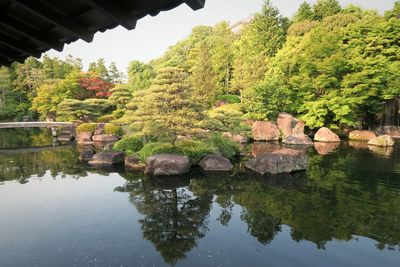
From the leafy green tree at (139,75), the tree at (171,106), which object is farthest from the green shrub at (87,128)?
the tree at (171,106)

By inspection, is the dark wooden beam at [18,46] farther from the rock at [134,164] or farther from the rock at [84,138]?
the rock at [84,138]

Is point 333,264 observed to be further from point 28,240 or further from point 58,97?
point 58,97

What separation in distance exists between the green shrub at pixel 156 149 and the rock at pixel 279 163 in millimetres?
4202

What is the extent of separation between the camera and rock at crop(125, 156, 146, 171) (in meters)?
14.3

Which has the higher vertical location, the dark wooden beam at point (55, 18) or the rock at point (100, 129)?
the dark wooden beam at point (55, 18)

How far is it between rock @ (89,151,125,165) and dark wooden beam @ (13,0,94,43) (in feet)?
42.2

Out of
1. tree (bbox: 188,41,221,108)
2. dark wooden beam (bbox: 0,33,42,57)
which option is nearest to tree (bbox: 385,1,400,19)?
tree (bbox: 188,41,221,108)

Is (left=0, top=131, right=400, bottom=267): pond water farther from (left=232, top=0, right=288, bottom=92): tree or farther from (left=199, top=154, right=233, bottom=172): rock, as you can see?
(left=232, top=0, right=288, bottom=92): tree

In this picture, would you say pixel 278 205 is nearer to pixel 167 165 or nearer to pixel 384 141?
pixel 167 165

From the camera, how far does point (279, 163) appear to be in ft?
42.9

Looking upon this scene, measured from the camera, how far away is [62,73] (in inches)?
1930

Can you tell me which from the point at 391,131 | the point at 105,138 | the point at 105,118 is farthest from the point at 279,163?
the point at 105,118

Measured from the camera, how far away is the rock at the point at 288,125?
26109 millimetres

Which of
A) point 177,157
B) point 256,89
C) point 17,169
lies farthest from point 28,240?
point 256,89
